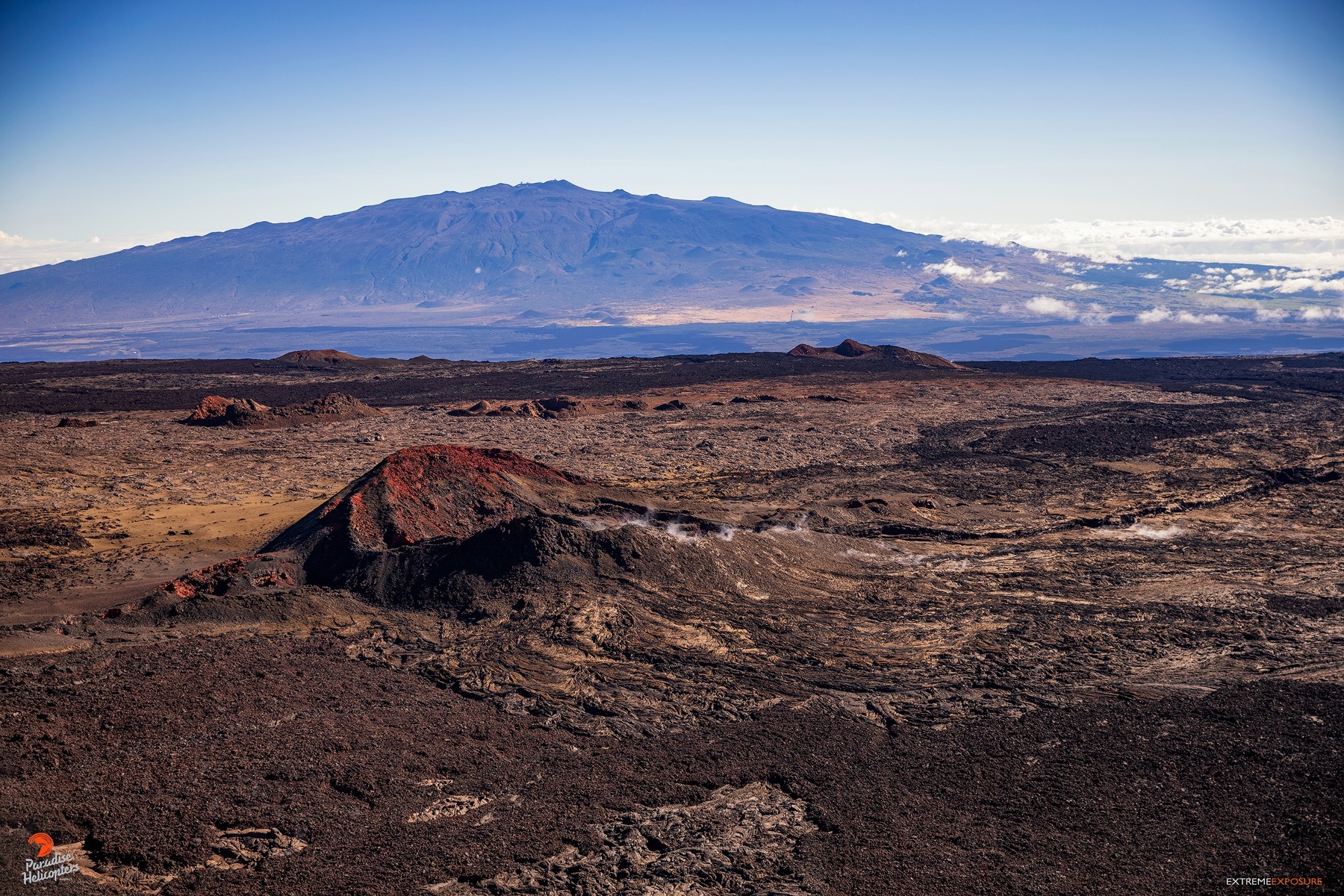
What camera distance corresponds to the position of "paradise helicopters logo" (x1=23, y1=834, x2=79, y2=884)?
442 inches

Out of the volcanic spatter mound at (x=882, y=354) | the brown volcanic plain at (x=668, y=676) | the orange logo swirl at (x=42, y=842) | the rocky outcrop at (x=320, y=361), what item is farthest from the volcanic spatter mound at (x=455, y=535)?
the volcanic spatter mound at (x=882, y=354)

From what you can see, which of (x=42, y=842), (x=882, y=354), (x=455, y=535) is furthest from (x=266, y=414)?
(x=882, y=354)

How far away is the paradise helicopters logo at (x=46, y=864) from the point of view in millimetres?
11219

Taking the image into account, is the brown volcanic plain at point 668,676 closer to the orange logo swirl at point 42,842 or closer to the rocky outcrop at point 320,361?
the orange logo swirl at point 42,842

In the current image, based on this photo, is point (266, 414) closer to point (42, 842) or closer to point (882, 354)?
point (42, 842)

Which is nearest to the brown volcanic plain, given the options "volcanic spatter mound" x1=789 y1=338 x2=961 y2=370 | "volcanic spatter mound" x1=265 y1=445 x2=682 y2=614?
"volcanic spatter mound" x1=265 y1=445 x2=682 y2=614

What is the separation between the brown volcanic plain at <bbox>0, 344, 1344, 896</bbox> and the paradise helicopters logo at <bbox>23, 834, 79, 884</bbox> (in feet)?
0.47

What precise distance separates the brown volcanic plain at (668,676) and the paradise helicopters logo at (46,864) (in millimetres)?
143

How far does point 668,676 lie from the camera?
1827cm

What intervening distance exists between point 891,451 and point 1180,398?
107 ft

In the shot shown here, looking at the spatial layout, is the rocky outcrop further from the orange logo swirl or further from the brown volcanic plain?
the orange logo swirl

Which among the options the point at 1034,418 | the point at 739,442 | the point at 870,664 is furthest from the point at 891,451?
the point at 870,664

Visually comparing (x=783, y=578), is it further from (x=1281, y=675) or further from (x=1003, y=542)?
(x=1281, y=675)

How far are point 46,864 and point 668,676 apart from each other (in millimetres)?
10272
